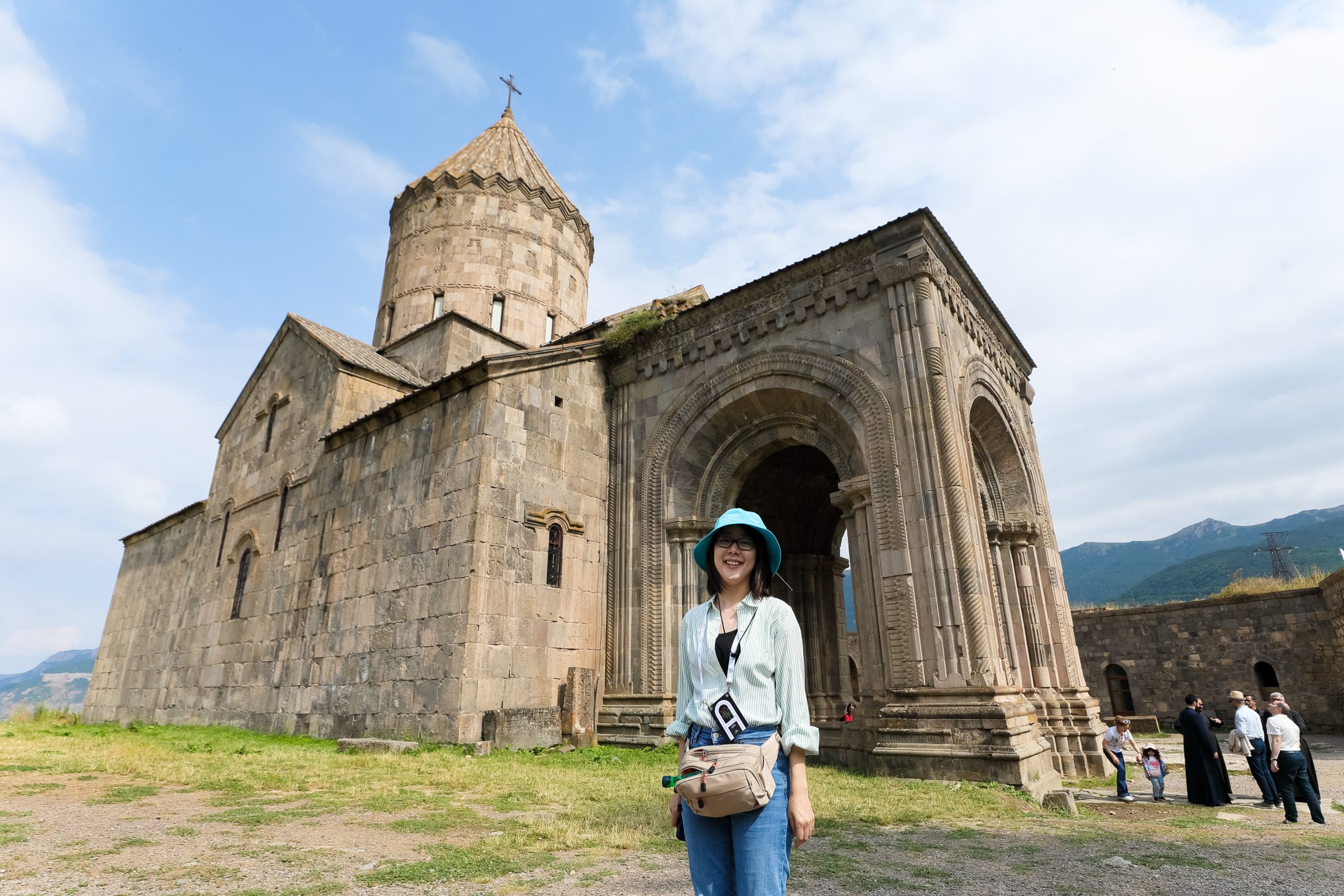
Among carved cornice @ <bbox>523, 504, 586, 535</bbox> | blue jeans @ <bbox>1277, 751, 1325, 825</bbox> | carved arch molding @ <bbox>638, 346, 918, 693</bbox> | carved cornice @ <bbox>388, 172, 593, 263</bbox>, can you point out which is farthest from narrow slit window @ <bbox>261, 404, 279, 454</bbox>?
blue jeans @ <bbox>1277, 751, 1325, 825</bbox>

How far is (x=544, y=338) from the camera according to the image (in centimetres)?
1731

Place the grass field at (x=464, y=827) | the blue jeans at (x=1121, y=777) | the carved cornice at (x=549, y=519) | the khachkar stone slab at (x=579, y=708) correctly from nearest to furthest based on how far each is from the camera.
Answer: the grass field at (x=464, y=827) < the blue jeans at (x=1121, y=777) < the khachkar stone slab at (x=579, y=708) < the carved cornice at (x=549, y=519)

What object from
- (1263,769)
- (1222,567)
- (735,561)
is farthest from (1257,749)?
(1222,567)

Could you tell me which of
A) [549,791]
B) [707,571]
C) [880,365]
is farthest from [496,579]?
[707,571]

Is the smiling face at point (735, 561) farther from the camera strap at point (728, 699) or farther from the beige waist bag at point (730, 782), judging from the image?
the beige waist bag at point (730, 782)

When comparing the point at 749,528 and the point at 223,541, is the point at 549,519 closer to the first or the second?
the point at 749,528

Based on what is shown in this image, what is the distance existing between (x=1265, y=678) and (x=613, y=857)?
20490 mm

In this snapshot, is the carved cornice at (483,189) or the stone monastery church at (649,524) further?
the carved cornice at (483,189)

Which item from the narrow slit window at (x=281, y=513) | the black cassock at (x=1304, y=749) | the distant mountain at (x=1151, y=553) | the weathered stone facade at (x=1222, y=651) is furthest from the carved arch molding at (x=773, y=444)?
the distant mountain at (x=1151, y=553)

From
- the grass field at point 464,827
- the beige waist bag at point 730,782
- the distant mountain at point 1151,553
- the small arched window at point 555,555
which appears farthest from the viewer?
the distant mountain at point 1151,553

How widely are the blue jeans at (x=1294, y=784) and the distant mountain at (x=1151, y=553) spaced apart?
134233 millimetres

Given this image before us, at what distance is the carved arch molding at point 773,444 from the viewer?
8.79m

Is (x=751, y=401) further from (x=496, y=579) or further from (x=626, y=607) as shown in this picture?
(x=496, y=579)

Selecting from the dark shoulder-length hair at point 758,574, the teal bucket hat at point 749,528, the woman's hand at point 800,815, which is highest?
the teal bucket hat at point 749,528
